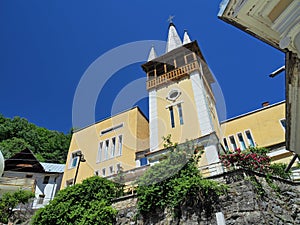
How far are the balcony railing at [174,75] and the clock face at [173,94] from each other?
1.13 m

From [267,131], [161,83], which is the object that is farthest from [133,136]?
[267,131]

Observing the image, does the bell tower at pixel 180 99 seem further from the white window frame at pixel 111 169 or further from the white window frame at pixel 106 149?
the white window frame at pixel 106 149

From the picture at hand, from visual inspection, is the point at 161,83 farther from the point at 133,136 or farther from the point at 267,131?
the point at 267,131

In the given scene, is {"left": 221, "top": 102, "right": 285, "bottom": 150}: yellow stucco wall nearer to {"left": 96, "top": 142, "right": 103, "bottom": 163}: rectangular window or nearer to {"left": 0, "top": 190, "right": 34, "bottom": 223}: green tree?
{"left": 96, "top": 142, "right": 103, "bottom": 163}: rectangular window

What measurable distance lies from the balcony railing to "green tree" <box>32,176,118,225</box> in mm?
10283

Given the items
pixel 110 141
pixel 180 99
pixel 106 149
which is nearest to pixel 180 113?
pixel 180 99

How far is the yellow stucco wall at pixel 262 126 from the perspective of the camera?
17.1 meters

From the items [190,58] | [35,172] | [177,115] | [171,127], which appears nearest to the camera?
[171,127]

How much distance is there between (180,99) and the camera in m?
17.4

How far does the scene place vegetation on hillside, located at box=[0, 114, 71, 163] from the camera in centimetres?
3306

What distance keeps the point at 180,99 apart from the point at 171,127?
2.46 meters

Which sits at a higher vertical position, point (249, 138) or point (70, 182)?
point (249, 138)

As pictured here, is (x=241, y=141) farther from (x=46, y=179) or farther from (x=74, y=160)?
(x=46, y=179)

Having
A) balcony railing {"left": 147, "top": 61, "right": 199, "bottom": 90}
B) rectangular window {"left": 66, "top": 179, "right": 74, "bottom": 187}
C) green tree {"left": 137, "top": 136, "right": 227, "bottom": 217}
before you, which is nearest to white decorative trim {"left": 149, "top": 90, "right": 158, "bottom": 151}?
balcony railing {"left": 147, "top": 61, "right": 199, "bottom": 90}
